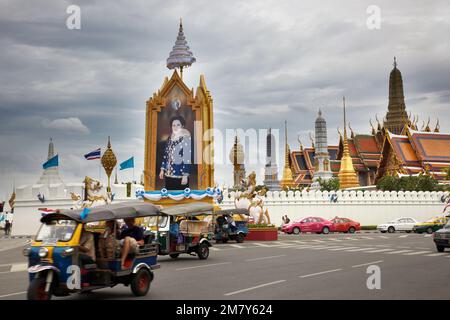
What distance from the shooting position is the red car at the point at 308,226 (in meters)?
40.9

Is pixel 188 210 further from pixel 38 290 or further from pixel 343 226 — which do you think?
pixel 343 226

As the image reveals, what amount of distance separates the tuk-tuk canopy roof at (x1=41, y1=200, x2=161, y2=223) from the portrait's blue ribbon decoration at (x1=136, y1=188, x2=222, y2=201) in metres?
27.7

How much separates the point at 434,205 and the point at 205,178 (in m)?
22.1

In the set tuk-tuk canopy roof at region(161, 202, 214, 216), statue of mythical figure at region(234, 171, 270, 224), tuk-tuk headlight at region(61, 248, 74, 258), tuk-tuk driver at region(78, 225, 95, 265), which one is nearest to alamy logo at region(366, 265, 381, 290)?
tuk-tuk driver at region(78, 225, 95, 265)

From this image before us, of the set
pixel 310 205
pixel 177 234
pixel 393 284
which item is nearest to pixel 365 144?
pixel 310 205

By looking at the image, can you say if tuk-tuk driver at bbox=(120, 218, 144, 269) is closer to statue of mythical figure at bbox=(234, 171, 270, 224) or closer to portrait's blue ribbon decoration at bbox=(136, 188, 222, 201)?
statue of mythical figure at bbox=(234, 171, 270, 224)

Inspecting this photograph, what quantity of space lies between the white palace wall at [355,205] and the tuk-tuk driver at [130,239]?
3238 centimetres

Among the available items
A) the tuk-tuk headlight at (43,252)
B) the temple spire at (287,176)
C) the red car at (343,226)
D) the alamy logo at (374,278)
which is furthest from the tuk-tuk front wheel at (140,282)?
the temple spire at (287,176)

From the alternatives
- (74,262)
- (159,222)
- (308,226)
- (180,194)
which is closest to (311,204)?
(308,226)

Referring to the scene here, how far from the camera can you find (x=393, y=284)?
11.9 meters

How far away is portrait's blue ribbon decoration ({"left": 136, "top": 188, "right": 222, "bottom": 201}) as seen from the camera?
39.2 metres

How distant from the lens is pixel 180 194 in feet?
129

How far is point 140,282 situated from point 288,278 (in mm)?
3890
